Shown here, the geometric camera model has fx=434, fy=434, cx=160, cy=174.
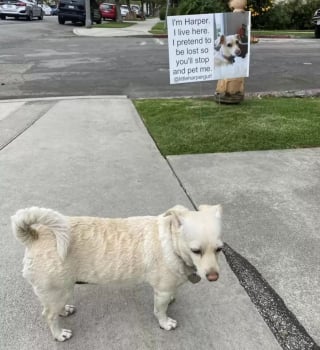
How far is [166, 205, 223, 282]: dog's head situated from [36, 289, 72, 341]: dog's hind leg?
2.39ft

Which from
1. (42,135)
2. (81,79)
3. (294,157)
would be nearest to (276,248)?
(294,157)

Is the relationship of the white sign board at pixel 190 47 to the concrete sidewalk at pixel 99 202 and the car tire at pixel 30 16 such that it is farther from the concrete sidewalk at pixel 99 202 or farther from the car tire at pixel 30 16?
the car tire at pixel 30 16

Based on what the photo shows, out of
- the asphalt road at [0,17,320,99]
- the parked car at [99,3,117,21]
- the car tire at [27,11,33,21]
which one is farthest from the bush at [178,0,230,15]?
the parked car at [99,3,117,21]

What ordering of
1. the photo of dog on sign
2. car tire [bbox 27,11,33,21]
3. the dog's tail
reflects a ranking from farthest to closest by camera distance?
car tire [bbox 27,11,33,21], the photo of dog on sign, the dog's tail

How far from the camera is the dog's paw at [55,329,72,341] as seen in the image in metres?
2.52

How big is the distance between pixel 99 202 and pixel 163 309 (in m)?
1.80

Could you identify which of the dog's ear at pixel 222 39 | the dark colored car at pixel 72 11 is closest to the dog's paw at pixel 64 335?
the dog's ear at pixel 222 39

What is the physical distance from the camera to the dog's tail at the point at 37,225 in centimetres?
225

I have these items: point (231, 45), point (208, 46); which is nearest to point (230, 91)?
point (231, 45)

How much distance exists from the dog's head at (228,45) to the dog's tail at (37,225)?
5.42m

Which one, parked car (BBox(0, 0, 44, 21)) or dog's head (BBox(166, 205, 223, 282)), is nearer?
dog's head (BBox(166, 205, 223, 282))

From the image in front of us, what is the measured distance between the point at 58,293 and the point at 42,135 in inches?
164

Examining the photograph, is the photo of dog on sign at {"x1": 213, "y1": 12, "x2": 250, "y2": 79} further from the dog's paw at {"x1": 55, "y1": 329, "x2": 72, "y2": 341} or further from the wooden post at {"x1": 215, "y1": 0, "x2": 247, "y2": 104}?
the dog's paw at {"x1": 55, "y1": 329, "x2": 72, "y2": 341}

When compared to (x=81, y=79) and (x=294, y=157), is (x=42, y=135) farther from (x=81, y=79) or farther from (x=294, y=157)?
(x=81, y=79)
